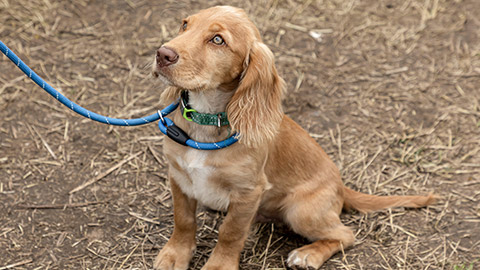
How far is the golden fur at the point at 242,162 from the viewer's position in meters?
2.97

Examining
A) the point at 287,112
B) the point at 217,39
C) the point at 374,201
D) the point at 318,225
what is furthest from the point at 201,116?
the point at 287,112

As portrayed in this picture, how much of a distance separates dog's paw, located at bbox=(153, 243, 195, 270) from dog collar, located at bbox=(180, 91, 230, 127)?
0.99 metres

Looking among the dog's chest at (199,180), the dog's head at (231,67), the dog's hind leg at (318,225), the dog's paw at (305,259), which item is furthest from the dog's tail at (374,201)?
the dog's head at (231,67)

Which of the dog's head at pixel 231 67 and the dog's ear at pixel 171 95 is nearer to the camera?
the dog's head at pixel 231 67

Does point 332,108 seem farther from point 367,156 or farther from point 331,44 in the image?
point 331,44

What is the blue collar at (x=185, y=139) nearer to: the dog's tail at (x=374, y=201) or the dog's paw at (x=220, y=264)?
the dog's paw at (x=220, y=264)

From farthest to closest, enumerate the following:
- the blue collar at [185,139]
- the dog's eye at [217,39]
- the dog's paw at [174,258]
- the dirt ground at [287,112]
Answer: the dirt ground at [287,112]
the dog's paw at [174,258]
the blue collar at [185,139]
the dog's eye at [217,39]

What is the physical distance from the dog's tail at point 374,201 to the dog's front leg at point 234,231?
0.99 meters

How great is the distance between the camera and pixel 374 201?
13.6 ft

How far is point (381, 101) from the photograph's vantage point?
17.9ft

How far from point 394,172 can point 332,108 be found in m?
0.96

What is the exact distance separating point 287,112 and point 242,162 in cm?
206

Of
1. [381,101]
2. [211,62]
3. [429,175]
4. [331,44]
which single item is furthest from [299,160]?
[331,44]

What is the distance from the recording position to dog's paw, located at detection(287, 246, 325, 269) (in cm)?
369
